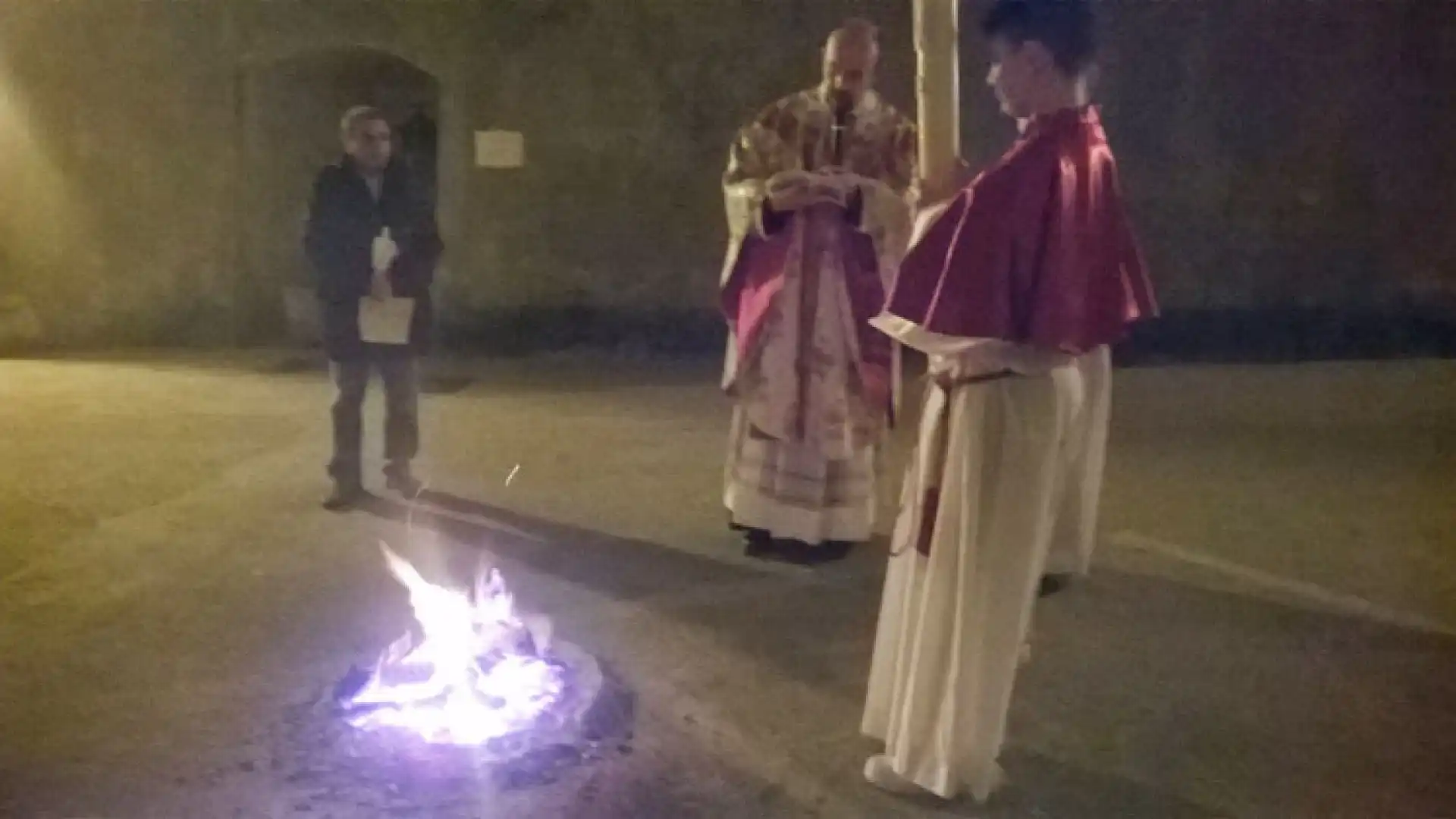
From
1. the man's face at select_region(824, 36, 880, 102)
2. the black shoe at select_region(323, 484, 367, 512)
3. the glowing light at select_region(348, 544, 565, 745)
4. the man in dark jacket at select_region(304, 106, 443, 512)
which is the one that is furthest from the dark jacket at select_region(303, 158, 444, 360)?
the glowing light at select_region(348, 544, 565, 745)

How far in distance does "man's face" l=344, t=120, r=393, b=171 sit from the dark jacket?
5cm

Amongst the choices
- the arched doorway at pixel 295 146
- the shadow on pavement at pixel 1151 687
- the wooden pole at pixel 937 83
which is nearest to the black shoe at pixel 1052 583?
the shadow on pavement at pixel 1151 687

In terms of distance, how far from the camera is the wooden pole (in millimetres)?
2951

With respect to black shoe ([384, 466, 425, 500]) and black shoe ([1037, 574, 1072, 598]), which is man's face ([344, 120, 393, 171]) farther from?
black shoe ([1037, 574, 1072, 598])

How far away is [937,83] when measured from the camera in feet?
9.71

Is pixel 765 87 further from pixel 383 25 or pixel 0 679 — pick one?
pixel 0 679

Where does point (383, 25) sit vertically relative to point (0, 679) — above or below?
above

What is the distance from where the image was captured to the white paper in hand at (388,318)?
18.8 ft

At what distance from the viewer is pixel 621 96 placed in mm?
10102

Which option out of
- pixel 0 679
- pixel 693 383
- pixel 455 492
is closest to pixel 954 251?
pixel 0 679

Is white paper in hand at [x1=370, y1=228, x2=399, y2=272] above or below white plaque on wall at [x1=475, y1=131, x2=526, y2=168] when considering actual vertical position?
below

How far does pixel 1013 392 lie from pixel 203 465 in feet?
15.2

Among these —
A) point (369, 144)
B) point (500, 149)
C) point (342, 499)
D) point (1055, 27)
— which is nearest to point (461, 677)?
point (1055, 27)

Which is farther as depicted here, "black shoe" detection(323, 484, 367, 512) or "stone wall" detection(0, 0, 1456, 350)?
"stone wall" detection(0, 0, 1456, 350)
